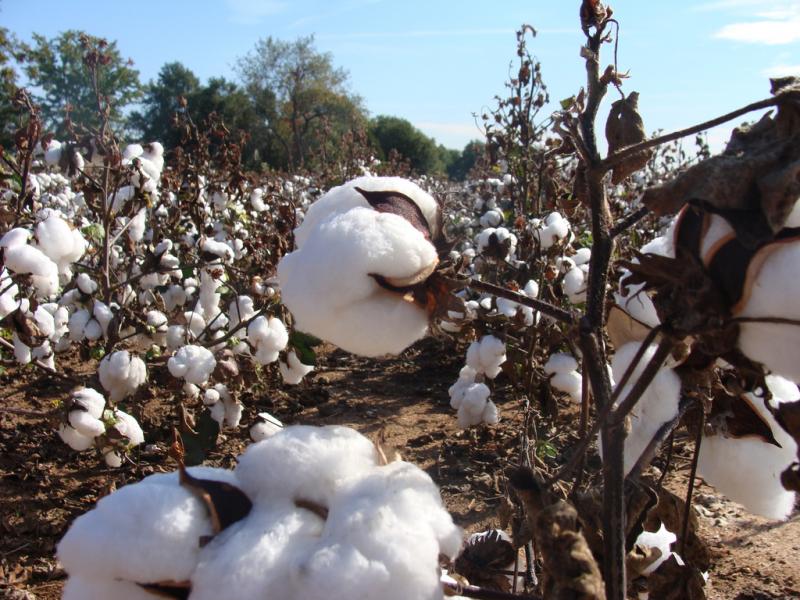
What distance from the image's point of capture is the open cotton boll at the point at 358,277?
76cm

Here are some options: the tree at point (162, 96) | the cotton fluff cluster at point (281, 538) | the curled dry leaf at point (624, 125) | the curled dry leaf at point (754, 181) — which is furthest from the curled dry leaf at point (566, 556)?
the tree at point (162, 96)

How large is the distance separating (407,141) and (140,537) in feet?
96.4

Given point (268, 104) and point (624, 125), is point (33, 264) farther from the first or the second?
point (268, 104)

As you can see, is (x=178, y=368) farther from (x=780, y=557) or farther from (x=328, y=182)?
(x=328, y=182)

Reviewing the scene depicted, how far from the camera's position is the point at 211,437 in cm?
295

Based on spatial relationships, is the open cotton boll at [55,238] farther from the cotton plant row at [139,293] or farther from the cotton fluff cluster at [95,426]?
the cotton fluff cluster at [95,426]

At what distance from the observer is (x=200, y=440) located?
292 cm

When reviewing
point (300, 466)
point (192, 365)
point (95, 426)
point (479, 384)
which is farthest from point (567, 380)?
point (300, 466)

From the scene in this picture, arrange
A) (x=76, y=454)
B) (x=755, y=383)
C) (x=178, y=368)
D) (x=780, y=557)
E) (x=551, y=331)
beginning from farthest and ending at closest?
(x=76, y=454) < (x=551, y=331) < (x=178, y=368) < (x=780, y=557) < (x=755, y=383)

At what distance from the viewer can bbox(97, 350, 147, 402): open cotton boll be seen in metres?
2.84

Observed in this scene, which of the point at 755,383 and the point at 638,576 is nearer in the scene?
the point at 755,383

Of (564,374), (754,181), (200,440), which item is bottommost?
(200,440)

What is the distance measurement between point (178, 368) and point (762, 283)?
100 inches

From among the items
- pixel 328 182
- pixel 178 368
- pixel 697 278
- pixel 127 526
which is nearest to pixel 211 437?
pixel 178 368
